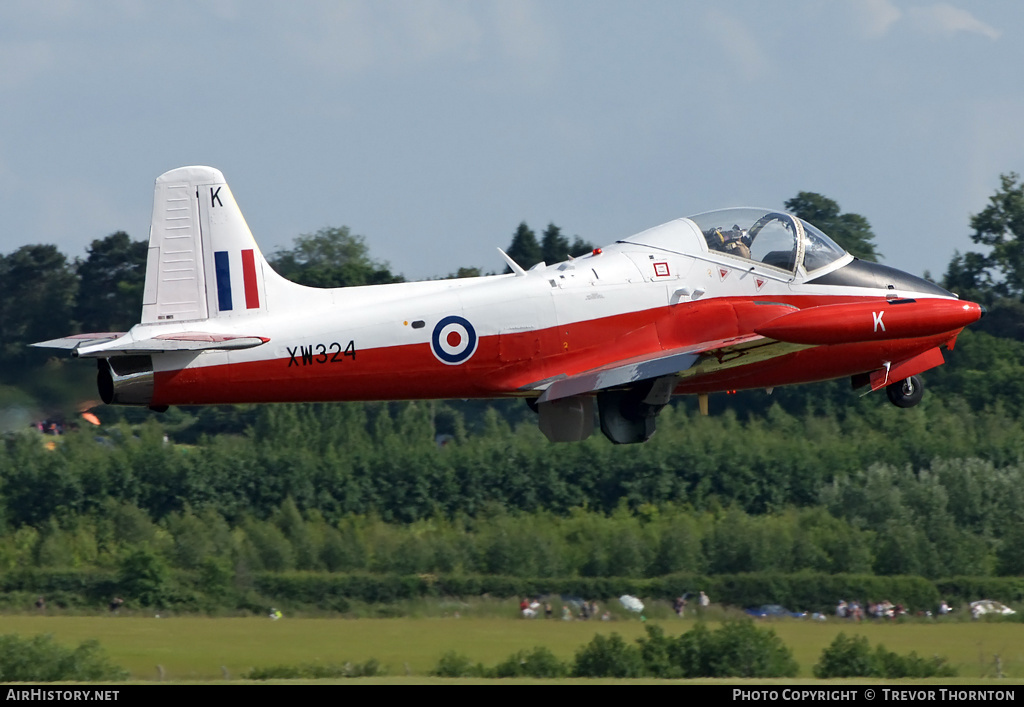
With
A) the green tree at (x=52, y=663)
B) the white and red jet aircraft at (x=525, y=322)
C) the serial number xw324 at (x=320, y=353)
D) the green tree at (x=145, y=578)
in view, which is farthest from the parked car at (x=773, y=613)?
the serial number xw324 at (x=320, y=353)

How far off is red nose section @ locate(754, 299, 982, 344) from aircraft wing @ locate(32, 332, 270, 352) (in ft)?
21.0

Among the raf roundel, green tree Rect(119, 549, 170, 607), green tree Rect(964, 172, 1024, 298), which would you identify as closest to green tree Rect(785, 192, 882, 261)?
green tree Rect(964, 172, 1024, 298)

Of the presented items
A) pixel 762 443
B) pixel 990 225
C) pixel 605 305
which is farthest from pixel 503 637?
pixel 990 225

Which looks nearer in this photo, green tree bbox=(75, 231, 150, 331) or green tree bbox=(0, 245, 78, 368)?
green tree bbox=(0, 245, 78, 368)

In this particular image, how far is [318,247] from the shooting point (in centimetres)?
8425

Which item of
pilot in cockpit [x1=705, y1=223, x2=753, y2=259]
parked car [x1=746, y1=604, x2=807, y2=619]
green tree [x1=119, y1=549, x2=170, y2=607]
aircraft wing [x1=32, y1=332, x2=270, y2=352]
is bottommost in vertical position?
parked car [x1=746, y1=604, x2=807, y2=619]

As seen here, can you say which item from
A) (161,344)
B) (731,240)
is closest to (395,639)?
(731,240)

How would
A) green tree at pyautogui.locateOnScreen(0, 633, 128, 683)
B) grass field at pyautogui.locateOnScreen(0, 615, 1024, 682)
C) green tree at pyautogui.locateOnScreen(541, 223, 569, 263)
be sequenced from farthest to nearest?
green tree at pyautogui.locateOnScreen(541, 223, 569, 263)
grass field at pyautogui.locateOnScreen(0, 615, 1024, 682)
green tree at pyautogui.locateOnScreen(0, 633, 128, 683)

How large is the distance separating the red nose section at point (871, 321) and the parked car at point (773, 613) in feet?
61.4

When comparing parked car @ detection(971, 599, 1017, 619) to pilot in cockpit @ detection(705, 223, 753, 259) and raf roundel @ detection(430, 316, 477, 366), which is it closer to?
pilot in cockpit @ detection(705, 223, 753, 259)

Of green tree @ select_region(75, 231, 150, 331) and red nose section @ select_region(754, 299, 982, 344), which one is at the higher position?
green tree @ select_region(75, 231, 150, 331)

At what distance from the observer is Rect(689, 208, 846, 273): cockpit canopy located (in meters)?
18.6

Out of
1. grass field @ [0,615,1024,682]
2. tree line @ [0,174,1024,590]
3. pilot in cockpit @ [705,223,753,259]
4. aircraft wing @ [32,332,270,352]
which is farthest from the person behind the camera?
tree line @ [0,174,1024,590]

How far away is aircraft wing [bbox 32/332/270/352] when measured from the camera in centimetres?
1631
